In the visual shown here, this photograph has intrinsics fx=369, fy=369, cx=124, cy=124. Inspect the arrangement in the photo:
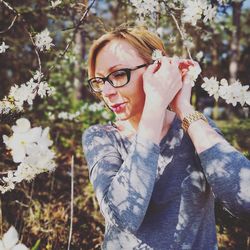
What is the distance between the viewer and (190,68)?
157 centimetres

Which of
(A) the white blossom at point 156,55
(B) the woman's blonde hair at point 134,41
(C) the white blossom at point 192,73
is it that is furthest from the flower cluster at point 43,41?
(C) the white blossom at point 192,73

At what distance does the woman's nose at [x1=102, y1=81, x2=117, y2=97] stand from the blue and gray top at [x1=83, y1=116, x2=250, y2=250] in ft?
0.64

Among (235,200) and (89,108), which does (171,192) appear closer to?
(235,200)

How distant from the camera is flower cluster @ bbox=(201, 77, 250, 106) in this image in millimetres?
1558

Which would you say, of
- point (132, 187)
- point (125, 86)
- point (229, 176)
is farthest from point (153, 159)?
point (125, 86)

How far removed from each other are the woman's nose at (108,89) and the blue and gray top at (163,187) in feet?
0.64

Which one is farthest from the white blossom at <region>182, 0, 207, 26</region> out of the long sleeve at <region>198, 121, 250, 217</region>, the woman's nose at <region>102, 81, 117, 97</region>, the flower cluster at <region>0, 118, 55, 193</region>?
the flower cluster at <region>0, 118, 55, 193</region>

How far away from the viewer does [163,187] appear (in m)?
1.51

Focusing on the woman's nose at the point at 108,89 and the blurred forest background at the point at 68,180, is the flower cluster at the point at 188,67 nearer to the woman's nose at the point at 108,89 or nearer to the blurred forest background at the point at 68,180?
the woman's nose at the point at 108,89

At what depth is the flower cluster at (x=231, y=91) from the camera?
1.56m

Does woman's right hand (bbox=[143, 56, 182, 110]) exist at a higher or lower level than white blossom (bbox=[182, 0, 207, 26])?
lower

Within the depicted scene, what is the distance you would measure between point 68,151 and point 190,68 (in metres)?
3.72

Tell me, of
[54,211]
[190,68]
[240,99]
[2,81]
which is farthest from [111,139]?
[2,81]

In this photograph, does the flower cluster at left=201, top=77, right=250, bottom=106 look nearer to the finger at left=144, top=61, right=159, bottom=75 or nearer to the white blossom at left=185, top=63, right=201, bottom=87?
the white blossom at left=185, top=63, right=201, bottom=87
